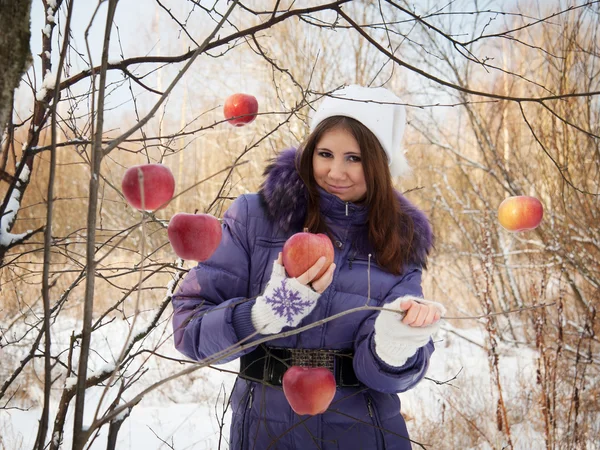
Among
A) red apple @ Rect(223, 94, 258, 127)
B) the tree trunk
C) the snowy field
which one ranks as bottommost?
the snowy field

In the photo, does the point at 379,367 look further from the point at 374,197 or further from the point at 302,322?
the point at 374,197

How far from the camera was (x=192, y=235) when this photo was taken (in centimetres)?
108

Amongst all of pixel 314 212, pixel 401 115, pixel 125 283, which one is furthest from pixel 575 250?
pixel 125 283

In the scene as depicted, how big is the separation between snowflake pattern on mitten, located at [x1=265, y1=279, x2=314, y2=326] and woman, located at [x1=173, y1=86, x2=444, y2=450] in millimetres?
84

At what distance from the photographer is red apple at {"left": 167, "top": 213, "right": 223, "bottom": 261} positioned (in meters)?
1.08

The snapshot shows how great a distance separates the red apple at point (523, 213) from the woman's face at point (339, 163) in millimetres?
961

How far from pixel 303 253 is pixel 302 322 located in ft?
1.31

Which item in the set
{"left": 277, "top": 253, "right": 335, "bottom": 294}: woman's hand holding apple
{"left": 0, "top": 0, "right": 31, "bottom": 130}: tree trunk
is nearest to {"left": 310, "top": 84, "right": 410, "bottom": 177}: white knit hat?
{"left": 277, "top": 253, "right": 335, "bottom": 294}: woman's hand holding apple

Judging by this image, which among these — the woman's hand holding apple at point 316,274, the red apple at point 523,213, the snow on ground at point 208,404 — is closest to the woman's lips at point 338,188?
the woman's hand holding apple at point 316,274

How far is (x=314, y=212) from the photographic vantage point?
4.96 feet

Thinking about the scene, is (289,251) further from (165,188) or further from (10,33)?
(10,33)

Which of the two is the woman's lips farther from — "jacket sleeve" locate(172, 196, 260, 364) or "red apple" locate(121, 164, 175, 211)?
"red apple" locate(121, 164, 175, 211)

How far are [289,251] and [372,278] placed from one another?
1.41 ft

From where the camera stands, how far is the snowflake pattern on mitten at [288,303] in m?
1.10
